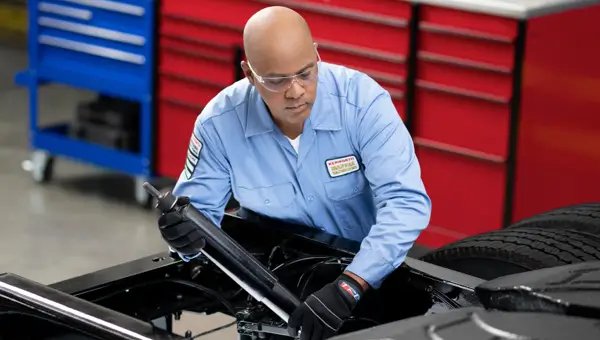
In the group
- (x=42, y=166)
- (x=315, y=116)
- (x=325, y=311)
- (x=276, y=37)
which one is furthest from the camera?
(x=42, y=166)

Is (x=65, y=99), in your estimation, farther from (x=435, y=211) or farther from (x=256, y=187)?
(x=256, y=187)

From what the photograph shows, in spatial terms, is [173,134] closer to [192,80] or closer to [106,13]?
[192,80]

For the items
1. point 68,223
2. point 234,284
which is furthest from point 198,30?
point 234,284

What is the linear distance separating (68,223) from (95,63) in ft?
2.47

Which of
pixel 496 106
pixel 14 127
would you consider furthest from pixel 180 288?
pixel 14 127

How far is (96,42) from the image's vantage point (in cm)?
507

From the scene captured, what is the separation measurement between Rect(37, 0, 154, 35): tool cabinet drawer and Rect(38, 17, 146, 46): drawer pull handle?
0.06 feet

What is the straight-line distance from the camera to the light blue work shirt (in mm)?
2400

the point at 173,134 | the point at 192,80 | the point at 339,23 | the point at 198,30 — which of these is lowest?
the point at 173,134

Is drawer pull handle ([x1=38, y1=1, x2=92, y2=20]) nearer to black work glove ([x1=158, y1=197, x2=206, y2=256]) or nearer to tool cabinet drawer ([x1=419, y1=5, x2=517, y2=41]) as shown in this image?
tool cabinet drawer ([x1=419, y1=5, x2=517, y2=41])

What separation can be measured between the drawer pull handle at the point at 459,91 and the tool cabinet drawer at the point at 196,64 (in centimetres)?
91

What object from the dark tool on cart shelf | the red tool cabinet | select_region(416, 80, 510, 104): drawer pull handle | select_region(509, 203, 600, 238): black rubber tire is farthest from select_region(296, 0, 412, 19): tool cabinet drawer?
the dark tool on cart shelf

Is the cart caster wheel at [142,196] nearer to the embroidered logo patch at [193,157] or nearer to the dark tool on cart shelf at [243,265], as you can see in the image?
the embroidered logo patch at [193,157]

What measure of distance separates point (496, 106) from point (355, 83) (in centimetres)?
160
